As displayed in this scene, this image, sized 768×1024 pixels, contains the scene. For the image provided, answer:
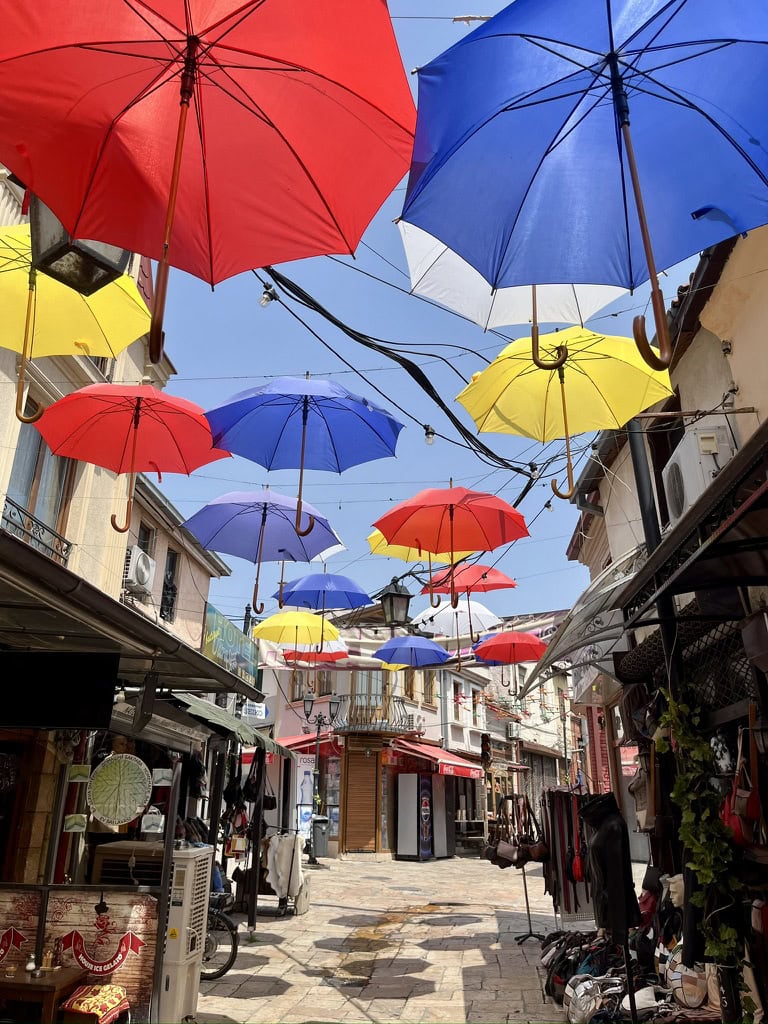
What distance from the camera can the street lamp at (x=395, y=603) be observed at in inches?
528

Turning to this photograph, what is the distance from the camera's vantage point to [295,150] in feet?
12.0

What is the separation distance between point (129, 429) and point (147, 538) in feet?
31.7

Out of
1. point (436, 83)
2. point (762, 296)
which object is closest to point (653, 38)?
point (436, 83)

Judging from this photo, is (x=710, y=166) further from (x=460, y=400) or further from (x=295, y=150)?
(x=460, y=400)

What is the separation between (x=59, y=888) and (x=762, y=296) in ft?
23.3

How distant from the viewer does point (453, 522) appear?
32.1 feet

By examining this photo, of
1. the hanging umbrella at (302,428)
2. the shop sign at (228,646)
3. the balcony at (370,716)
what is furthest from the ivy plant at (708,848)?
the balcony at (370,716)

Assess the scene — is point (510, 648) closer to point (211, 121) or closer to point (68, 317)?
point (68, 317)

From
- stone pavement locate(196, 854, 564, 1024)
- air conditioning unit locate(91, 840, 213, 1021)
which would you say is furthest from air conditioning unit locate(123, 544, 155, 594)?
air conditioning unit locate(91, 840, 213, 1021)

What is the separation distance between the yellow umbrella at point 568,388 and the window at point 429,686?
24.7 m

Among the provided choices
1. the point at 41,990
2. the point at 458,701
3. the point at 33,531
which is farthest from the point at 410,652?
the point at 458,701

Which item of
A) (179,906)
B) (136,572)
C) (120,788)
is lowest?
(179,906)

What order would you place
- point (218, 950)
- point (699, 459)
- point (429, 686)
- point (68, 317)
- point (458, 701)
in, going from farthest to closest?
point (458, 701), point (429, 686), point (218, 950), point (699, 459), point (68, 317)

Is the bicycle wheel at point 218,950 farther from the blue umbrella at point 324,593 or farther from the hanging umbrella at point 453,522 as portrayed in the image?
the blue umbrella at point 324,593
